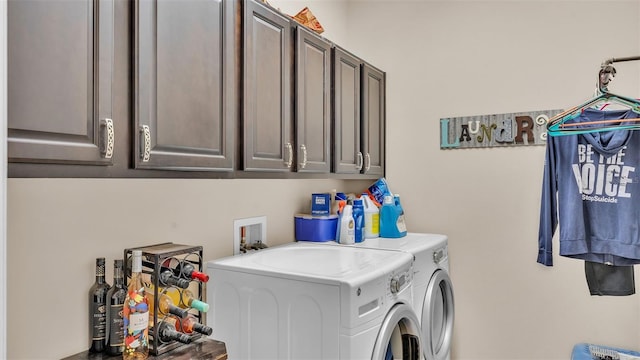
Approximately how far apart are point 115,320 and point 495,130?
235 cm

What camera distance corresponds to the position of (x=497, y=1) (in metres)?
2.62

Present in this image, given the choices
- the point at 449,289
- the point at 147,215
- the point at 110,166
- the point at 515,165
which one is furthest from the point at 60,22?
the point at 515,165

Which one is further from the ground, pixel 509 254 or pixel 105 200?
pixel 105 200

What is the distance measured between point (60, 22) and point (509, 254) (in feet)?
8.48

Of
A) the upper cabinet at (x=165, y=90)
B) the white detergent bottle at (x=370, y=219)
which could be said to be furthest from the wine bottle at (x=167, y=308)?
the white detergent bottle at (x=370, y=219)

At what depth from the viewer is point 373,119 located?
2.74 m

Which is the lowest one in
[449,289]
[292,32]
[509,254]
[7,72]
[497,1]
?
[449,289]

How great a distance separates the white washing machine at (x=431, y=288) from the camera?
207 cm

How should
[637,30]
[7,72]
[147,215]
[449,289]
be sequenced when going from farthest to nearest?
[449,289]
[637,30]
[147,215]
[7,72]

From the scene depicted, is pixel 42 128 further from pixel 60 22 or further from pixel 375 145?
pixel 375 145

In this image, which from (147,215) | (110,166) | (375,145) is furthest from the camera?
(375,145)

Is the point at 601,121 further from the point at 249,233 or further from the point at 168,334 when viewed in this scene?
the point at 168,334

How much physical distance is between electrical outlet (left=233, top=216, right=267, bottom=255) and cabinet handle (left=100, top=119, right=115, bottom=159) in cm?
100

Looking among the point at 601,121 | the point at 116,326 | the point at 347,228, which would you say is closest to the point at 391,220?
the point at 347,228
